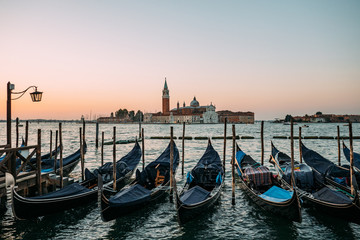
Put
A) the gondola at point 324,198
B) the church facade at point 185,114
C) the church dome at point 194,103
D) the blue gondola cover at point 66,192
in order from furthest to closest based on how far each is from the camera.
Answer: the church dome at point 194,103 < the church facade at point 185,114 < the blue gondola cover at point 66,192 < the gondola at point 324,198

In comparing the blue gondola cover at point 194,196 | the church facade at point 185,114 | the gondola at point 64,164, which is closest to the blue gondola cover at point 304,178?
the blue gondola cover at point 194,196

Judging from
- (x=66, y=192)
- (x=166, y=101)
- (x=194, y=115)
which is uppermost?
(x=166, y=101)

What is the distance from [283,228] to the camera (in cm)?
550

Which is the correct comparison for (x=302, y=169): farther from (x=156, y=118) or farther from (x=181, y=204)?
(x=156, y=118)

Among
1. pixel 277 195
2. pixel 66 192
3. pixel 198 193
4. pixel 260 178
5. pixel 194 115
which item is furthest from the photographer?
pixel 194 115

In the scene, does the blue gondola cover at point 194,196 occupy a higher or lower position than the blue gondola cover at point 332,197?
lower

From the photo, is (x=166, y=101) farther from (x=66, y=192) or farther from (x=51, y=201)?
(x=51, y=201)

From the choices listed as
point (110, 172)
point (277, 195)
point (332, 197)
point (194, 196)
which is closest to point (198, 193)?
point (194, 196)

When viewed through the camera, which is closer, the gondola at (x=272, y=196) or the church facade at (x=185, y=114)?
the gondola at (x=272, y=196)

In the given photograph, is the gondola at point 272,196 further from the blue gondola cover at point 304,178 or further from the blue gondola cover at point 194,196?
the blue gondola cover at point 194,196

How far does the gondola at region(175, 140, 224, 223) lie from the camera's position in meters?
5.33

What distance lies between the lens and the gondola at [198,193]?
5.33 metres

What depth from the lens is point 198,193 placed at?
6215 mm

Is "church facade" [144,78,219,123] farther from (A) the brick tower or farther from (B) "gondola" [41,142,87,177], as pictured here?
(B) "gondola" [41,142,87,177]
